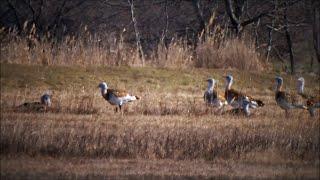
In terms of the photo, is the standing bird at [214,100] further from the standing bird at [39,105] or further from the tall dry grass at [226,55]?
the tall dry grass at [226,55]

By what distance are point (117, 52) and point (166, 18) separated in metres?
5.14

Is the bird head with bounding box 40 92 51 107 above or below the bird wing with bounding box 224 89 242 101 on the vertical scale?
below

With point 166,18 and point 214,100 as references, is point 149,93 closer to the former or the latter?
point 214,100

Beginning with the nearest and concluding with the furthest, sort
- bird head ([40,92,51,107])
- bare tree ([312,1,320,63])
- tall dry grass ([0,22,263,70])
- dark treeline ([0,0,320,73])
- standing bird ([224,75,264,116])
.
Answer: bird head ([40,92,51,107])
standing bird ([224,75,264,116])
tall dry grass ([0,22,263,70])
bare tree ([312,1,320,63])
dark treeline ([0,0,320,73])

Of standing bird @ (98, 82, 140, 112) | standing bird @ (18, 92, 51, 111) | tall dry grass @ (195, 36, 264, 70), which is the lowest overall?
standing bird @ (18, 92, 51, 111)

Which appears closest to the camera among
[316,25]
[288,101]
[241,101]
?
[288,101]

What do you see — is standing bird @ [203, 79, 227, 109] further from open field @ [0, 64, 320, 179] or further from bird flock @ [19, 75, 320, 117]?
open field @ [0, 64, 320, 179]

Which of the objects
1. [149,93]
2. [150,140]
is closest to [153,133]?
[150,140]

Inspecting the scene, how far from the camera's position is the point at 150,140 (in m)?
9.92

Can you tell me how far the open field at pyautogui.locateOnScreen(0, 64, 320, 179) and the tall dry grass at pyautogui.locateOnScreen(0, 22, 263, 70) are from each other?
289 centimetres

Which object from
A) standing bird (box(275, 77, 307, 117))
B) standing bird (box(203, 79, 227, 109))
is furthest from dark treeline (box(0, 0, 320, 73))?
standing bird (box(275, 77, 307, 117))

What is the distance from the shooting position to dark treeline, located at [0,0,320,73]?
72.9 ft

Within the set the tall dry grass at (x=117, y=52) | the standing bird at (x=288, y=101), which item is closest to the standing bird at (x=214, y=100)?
the standing bird at (x=288, y=101)

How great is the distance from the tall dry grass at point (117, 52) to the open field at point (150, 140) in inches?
114
